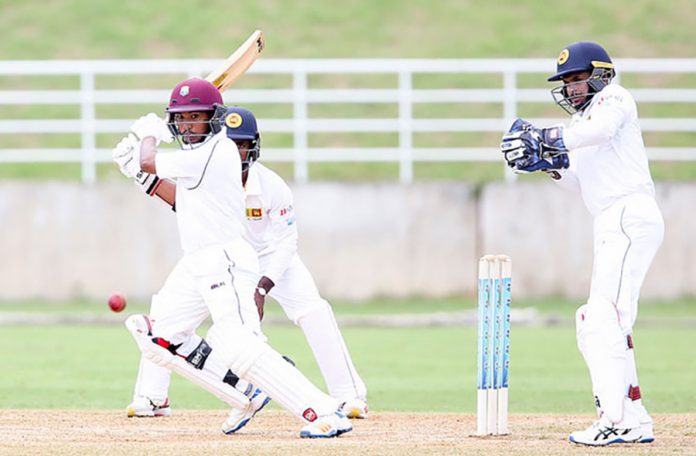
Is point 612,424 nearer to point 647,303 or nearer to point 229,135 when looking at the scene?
point 229,135

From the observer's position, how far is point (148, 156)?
8047 millimetres

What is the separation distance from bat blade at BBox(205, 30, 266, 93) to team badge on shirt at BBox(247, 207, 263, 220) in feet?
2.57

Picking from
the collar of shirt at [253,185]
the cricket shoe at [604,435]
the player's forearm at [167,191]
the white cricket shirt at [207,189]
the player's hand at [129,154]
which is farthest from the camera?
the collar of shirt at [253,185]

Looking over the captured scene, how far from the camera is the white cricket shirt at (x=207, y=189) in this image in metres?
7.97

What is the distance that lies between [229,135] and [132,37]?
19.9 m

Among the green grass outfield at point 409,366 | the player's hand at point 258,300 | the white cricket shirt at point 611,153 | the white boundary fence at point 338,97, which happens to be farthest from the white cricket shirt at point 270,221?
the white boundary fence at point 338,97

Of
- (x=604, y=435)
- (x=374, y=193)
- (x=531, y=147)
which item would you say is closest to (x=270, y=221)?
(x=531, y=147)

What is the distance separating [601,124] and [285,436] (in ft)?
7.92

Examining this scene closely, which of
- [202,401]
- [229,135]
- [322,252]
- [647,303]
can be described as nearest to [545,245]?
[647,303]

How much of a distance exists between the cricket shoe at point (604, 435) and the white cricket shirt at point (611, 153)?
119 cm

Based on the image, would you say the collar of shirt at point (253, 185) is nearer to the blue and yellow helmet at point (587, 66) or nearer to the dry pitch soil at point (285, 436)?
the dry pitch soil at point (285, 436)

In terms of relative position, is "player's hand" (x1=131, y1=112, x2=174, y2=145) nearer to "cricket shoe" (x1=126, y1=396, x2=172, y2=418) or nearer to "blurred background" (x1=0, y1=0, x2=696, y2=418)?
"cricket shoe" (x1=126, y1=396, x2=172, y2=418)

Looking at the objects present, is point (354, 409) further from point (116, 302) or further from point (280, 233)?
point (116, 302)

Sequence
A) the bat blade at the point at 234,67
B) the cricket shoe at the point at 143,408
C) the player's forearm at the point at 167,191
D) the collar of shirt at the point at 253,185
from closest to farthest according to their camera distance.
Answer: the player's forearm at the point at 167,191 → the collar of shirt at the point at 253,185 → the cricket shoe at the point at 143,408 → the bat blade at the point at 234,67
